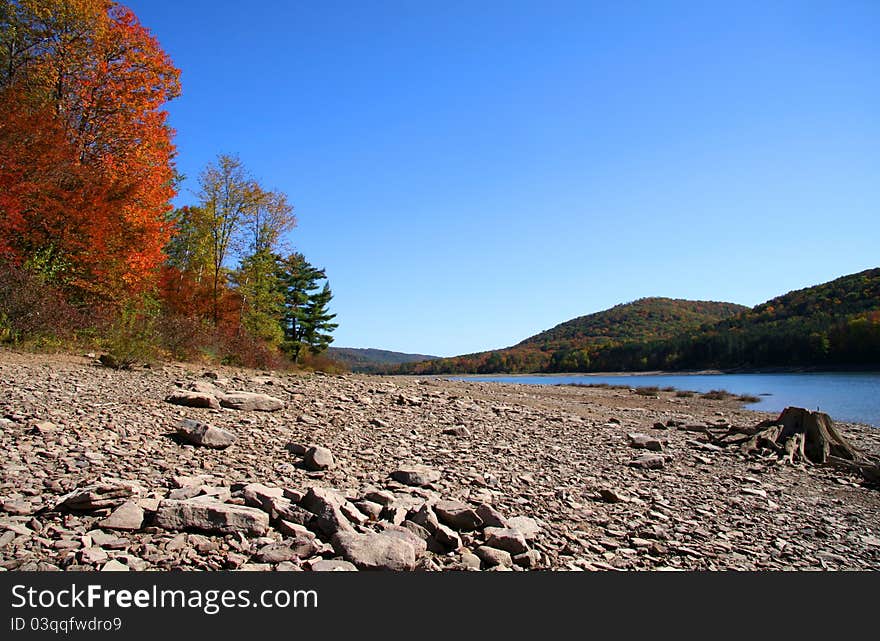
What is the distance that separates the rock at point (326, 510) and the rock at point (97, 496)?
1.31 metres

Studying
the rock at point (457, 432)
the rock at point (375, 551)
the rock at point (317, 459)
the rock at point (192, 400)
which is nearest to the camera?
the rock at point (375, 551)

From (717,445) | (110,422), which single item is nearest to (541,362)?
(717,445)

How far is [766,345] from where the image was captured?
75.9 m

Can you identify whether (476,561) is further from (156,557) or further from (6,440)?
(6,440)

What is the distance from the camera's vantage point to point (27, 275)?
12203mm

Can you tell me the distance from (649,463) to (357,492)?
499 cm

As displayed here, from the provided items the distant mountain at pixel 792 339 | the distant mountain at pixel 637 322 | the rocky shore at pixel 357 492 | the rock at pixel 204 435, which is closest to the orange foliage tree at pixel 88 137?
the rocky shore at pixel 357 492

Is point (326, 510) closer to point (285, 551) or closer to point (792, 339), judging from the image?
point (285, 551)

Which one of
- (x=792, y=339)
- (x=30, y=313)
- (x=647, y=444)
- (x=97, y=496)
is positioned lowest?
(x=647, y=444)

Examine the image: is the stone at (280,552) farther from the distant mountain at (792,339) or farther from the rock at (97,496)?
the distant mountain at (792,339)

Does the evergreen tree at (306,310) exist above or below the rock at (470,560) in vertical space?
above

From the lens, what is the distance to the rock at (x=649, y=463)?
7.55 metres

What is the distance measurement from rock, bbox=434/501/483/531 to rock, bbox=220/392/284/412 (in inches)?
182

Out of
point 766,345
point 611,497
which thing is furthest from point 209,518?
point 766,345
